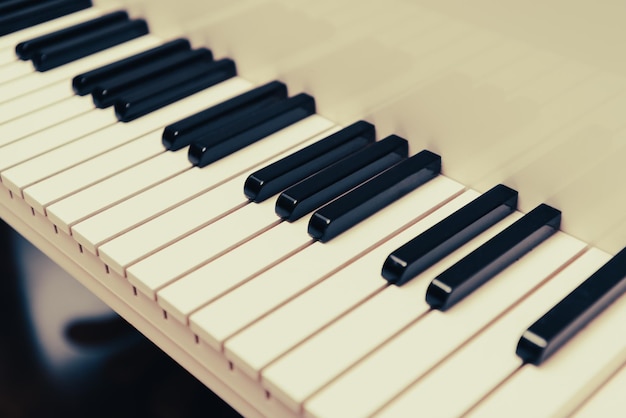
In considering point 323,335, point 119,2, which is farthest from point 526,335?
point 119,2

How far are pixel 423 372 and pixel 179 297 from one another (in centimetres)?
32

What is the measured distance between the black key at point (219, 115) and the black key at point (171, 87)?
0.34 feet

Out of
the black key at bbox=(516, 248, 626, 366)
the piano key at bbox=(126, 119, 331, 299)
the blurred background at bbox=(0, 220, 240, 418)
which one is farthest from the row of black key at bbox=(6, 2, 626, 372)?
the blurred background at bbox=(0, 220, 240, 418)

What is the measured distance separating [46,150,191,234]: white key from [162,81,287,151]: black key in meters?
0.03

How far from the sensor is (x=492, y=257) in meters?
1.12

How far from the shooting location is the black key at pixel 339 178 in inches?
49.1

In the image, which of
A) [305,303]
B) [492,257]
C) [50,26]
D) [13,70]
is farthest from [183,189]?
[50,26]

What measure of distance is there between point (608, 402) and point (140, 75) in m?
1.03

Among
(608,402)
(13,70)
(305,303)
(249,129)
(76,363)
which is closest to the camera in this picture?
(608,402)

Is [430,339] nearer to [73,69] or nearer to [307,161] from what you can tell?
[307,161]

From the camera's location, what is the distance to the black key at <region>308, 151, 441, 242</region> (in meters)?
1.20

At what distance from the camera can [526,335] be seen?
39.2 inches

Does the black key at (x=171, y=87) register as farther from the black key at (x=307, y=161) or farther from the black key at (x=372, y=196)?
the black key at (x=372, y=196)

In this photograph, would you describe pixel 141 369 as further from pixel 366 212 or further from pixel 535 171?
pixel 535 171
